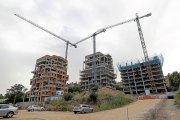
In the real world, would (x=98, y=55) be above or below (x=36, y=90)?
above

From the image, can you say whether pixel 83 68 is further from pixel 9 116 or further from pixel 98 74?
pixel 9 116

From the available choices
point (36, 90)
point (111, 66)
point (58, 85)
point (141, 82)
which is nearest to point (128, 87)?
point (141, 82)

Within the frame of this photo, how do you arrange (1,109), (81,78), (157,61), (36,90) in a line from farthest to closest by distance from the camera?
(81,78)
(157,61)
(36,90)
(1,109)

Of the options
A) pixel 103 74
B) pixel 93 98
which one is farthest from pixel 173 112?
pixel 103 74

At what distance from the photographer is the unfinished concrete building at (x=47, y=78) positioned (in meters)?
104

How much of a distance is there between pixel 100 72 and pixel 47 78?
3580 centimetres

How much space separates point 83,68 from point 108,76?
19.8 m

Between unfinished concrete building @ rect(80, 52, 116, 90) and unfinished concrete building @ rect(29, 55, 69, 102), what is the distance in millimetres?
15230

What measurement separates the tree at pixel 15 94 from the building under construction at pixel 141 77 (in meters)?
64.7

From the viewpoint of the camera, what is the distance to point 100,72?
130750mm

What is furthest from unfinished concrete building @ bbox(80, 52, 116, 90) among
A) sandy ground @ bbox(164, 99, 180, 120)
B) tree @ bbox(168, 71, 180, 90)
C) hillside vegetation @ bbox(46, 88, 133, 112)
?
sandy ground @ bbox(164, 99, 180, 120)

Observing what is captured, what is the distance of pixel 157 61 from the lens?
127000mm

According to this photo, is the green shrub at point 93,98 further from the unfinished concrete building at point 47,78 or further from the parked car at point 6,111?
the unfinished concrete building at point 47,78

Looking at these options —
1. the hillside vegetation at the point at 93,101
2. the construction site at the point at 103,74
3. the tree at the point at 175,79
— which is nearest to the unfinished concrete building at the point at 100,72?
the construction site at the point at 103,74
